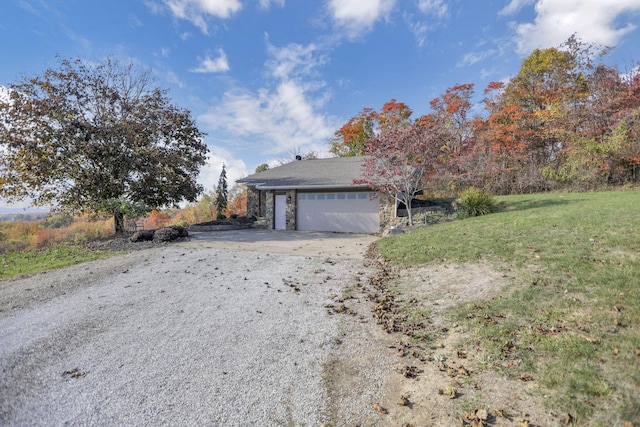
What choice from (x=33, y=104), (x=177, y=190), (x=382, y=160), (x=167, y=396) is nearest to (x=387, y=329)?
(x=167, y=396)

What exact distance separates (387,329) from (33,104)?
16.5 meters

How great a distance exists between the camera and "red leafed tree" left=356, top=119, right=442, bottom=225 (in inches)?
424

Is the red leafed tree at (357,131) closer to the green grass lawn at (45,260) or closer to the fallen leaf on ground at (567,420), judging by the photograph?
the green grass lawn at (45,260)

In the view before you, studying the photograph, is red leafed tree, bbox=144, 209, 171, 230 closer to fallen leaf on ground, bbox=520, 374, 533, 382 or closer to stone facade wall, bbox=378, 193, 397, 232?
stone facade wall, bbox=378, 193, 397, 232

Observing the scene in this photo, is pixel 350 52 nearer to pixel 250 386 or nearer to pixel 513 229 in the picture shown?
pixel 513 229

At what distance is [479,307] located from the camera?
4.07 meters

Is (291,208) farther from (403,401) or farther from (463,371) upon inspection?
(403,401)

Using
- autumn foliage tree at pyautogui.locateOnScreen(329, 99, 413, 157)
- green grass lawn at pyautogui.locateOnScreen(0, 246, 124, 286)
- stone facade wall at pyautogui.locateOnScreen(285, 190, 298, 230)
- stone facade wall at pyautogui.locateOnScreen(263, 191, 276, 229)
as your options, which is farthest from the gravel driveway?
autumn foliage tree at pyautogui.locateOnScreen(329, 99, 413, 157)

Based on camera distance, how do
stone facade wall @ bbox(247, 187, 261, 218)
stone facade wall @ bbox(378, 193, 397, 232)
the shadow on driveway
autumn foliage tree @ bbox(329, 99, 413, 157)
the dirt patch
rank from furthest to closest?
1. autumn foliage tree @ bbox(329, 99, 413, 157)
2. stone facade wall @ bbox(247, 187, 261, 218)
3. stone facade wall @ bbox(378, 193, 397, 232)
4. the shadow on driveway
5. the dirt patch

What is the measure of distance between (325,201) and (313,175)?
6.81 feet

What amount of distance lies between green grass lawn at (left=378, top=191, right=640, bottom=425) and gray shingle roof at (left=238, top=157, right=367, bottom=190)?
22.8ft

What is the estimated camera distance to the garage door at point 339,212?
13.7 meters

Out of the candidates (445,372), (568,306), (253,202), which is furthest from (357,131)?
(445,372)

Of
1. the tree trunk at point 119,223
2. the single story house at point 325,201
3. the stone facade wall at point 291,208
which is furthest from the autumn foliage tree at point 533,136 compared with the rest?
the tree trunk at point 119,223
